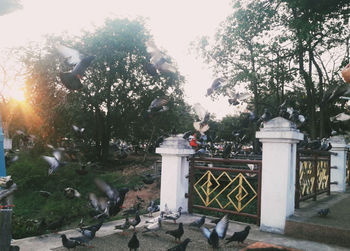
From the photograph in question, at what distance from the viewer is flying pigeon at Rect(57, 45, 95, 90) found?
4.37 metres

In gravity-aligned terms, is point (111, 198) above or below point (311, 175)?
below

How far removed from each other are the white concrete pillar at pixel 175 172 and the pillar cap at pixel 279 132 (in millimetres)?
1727

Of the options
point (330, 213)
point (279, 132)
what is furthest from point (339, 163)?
point (279, 132)

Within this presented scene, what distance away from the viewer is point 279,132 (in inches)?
204

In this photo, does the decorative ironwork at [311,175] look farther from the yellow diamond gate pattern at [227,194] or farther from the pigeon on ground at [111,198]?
the pigeon on ground at [111,198]

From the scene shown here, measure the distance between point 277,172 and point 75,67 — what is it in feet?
12.3

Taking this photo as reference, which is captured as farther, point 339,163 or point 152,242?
point 339,163

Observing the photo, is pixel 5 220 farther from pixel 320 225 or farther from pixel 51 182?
pixel 51 182

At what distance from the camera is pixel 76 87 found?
172 inches

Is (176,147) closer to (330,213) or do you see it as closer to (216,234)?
(216,234)

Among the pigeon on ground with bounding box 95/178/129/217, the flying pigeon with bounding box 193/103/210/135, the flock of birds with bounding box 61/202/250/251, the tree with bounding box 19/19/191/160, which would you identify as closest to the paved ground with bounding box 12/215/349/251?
the flock of birds with bounding box 61/202/250/251

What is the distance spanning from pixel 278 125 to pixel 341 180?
519cm

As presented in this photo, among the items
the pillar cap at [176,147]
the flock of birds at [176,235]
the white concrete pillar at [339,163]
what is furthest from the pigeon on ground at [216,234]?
the white concrete pillar at [339,163]

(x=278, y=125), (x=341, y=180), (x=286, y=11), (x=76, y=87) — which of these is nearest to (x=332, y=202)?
(x=341, y=180)
